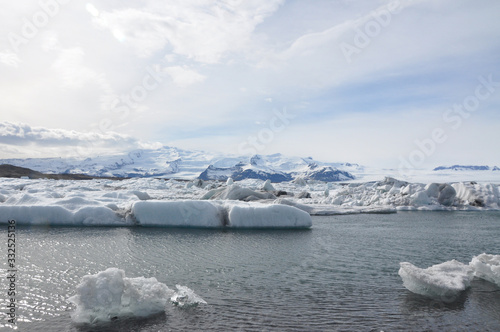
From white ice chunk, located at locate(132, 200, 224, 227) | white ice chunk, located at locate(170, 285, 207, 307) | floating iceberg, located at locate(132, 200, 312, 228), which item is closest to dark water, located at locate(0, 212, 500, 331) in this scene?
white ice chunk, located at locate(170, 285, 207, 307)

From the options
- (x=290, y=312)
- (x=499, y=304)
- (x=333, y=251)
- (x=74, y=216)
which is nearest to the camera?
(x=290, y=312)

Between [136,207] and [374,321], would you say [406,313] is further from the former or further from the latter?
[136,207]

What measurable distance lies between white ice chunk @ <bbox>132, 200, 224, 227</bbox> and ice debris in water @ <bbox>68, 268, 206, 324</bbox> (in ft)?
42.9

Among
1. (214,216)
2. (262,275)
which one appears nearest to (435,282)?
(262,275)

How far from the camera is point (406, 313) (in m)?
8.08

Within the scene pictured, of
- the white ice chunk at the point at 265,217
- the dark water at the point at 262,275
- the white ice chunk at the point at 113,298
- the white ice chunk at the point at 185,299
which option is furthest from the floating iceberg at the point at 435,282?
the white ice chunk at the point at 265,217

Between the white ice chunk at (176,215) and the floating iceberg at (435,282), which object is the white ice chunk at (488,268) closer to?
the floating iceberg at (435,282)

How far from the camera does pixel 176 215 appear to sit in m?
21.6

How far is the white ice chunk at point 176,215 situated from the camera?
2155 cm

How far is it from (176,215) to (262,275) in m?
11.6

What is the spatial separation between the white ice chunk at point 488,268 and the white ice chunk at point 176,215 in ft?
46.4

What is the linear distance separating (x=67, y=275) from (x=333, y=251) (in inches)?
412

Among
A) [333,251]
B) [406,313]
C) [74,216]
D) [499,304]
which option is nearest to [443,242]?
[333,251]

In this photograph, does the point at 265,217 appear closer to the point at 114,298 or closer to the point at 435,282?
the point at 435,282
